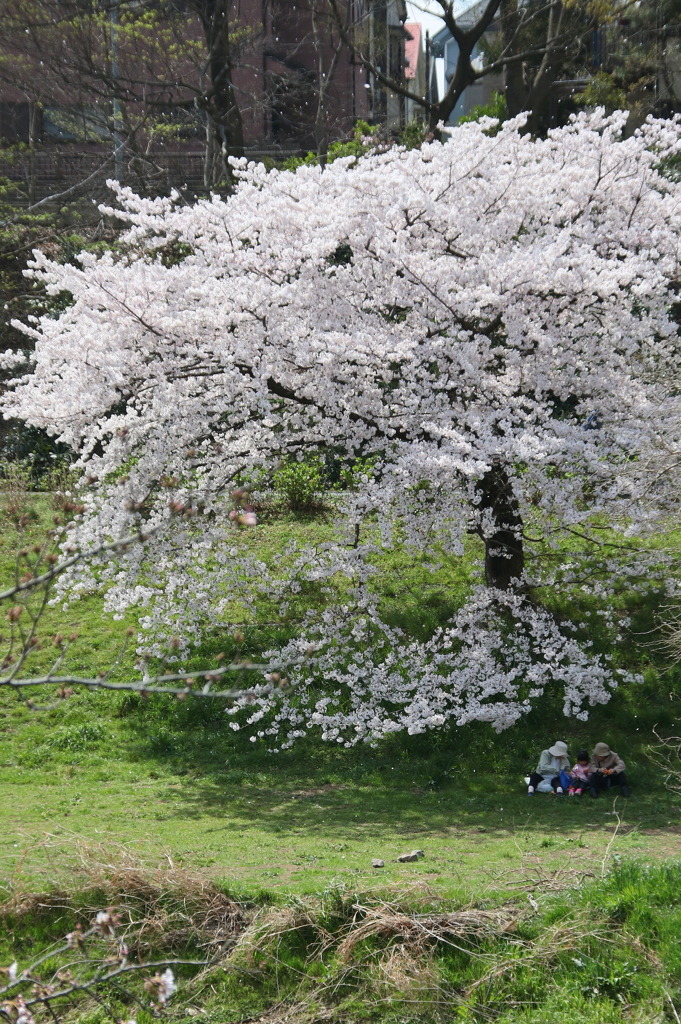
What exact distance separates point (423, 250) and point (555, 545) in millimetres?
3637

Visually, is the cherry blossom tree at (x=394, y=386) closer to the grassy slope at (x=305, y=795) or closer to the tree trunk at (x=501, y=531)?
the tree trunk at (x=501, y=531)

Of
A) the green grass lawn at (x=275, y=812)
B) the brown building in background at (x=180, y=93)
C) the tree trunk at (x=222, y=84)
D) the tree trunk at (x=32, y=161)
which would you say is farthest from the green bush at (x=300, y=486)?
the tree trunk at (x=32, y=161)

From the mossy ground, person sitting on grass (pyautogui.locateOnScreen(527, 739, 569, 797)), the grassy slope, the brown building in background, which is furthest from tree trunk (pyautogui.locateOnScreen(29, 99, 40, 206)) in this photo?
person sitting on grass (pyautogui.locateOnScreen(527, 739, 569, 797))

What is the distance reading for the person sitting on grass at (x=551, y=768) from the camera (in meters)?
9.30

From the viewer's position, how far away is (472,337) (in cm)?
1039

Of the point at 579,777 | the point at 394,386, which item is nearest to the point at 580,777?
the point at 579,777

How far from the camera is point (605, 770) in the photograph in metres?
9.16

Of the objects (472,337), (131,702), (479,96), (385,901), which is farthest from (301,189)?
(479,96)

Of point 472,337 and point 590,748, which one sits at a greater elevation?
point 472,337

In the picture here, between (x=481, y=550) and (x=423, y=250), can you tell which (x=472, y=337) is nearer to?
(x=423, y=250)

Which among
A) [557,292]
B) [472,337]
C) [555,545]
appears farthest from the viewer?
[555,545]

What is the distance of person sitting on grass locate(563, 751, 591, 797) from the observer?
30.0 feet

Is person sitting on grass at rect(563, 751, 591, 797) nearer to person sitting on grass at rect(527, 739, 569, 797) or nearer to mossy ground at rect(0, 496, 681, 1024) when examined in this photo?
person sitting on grass at rect(527, 739, 569, 797)

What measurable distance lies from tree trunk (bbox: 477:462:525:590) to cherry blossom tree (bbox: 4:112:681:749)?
0.12 feet
